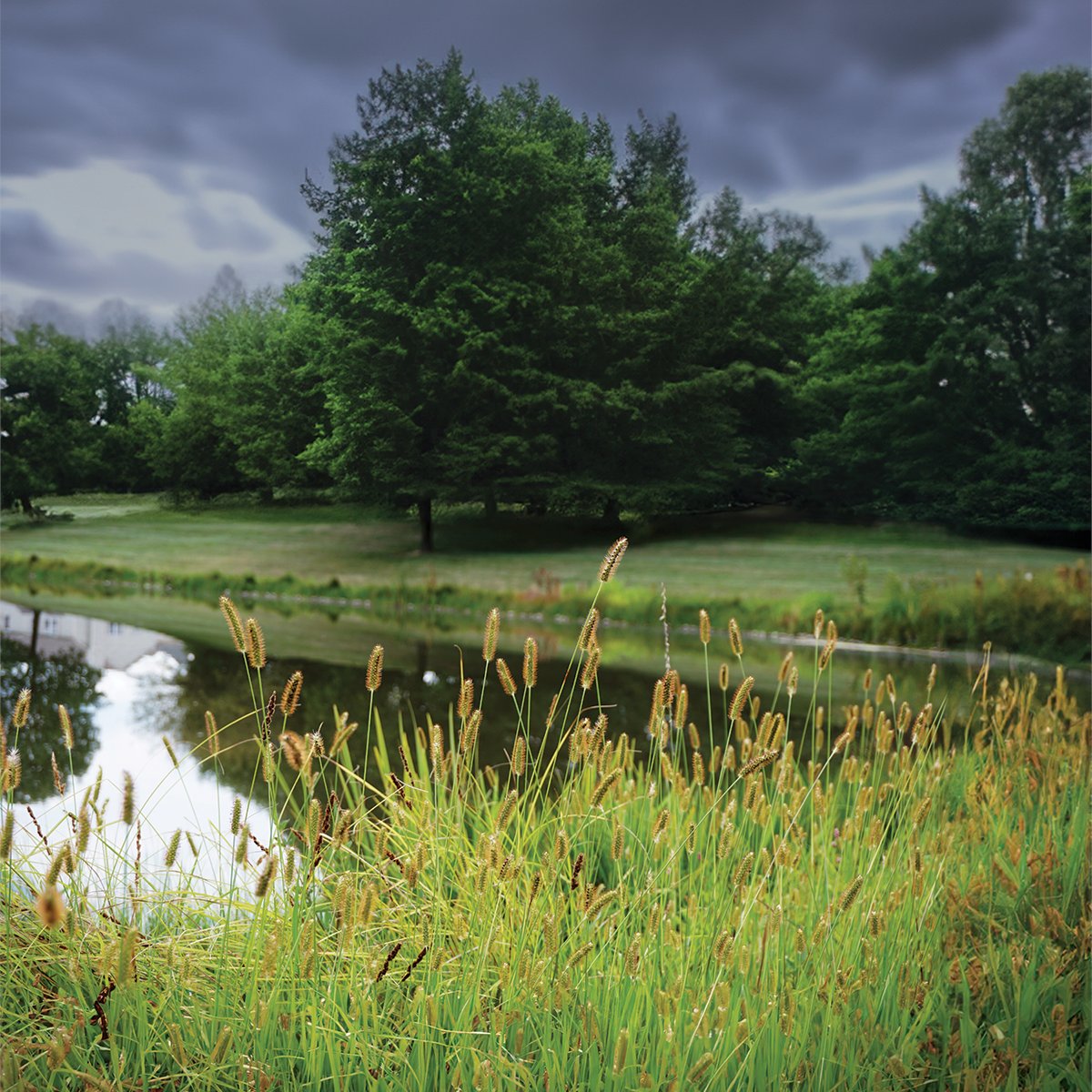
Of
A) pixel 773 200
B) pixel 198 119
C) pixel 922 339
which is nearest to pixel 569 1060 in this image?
pixel 198 119

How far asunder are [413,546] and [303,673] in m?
1.28

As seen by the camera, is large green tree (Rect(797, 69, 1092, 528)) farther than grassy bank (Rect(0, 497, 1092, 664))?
Yes

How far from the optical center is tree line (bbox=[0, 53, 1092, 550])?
169 inches

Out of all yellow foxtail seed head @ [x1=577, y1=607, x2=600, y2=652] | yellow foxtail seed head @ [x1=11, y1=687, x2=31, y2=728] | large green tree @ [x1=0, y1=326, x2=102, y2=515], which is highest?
large green tree @ [x1=0, y1=326, x2=102, y2=515]

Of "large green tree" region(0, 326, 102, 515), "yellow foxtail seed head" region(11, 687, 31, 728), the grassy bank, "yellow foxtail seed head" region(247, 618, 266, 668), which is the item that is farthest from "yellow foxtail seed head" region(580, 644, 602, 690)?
"large green tree" region(0, 326, 102, 515)

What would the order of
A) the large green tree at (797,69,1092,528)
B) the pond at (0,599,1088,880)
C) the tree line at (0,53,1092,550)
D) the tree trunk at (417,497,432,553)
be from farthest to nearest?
the large green tree at (797,69,1092,528)
the tree trunk at (417,497,432,553)
the tree line at (0,53,1092,550)
the pond at (0,599,1088,880)

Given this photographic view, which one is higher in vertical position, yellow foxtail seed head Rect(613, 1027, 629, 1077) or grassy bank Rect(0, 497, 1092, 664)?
grassy bank Rect(0, 497, 1092, 664)

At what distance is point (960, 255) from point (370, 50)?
456cm

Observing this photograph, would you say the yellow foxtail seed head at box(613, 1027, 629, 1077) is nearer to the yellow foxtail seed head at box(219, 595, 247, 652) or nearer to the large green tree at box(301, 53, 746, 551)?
the yellow foxtail seed head at box(219, 595, 247, 652)

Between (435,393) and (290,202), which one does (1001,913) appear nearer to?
(435,393)

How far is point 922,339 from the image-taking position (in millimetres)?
6707

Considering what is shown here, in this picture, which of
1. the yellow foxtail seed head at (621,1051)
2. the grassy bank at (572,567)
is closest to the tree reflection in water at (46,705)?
the grassy bank at (572,567)

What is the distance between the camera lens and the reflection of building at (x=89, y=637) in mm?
5410

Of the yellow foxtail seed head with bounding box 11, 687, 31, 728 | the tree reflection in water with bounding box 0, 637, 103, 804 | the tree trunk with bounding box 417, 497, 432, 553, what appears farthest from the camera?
the tree trunk with bounding box 417, 497, 432, 553
